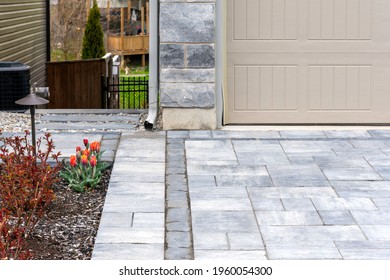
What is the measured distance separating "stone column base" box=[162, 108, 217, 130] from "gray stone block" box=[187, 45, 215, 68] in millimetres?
495

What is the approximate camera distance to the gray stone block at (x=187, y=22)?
32.7 ft

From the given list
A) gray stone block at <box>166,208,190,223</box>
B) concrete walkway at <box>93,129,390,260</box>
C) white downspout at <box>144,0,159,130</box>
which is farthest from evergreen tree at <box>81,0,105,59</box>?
gray stone block at <box>166,208,190,223</box>

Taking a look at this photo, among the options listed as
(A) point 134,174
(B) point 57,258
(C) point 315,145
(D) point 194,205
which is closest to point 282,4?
(C) point 315,145

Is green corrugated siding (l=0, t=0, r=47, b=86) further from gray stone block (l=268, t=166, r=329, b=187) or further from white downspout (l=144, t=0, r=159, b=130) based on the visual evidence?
gray stone block (l=268, t=166, r=329, b=187)

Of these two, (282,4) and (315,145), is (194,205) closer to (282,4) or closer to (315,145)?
(315,145)

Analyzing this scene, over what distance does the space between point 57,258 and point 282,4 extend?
5.45m

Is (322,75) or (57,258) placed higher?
(322,75)

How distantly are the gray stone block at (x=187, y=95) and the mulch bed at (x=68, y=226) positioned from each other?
258 cm

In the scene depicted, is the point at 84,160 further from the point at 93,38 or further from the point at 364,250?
the point at 93,38

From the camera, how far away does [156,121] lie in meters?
10.4

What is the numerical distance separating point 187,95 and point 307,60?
1429mm

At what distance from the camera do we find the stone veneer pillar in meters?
9.98

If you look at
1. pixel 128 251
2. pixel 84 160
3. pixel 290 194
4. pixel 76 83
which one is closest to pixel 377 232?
pixel 290 194

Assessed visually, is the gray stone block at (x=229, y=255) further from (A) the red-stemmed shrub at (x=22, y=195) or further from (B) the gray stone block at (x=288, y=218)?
(A) the red-stemmed shrub at (x=22, y=195)
